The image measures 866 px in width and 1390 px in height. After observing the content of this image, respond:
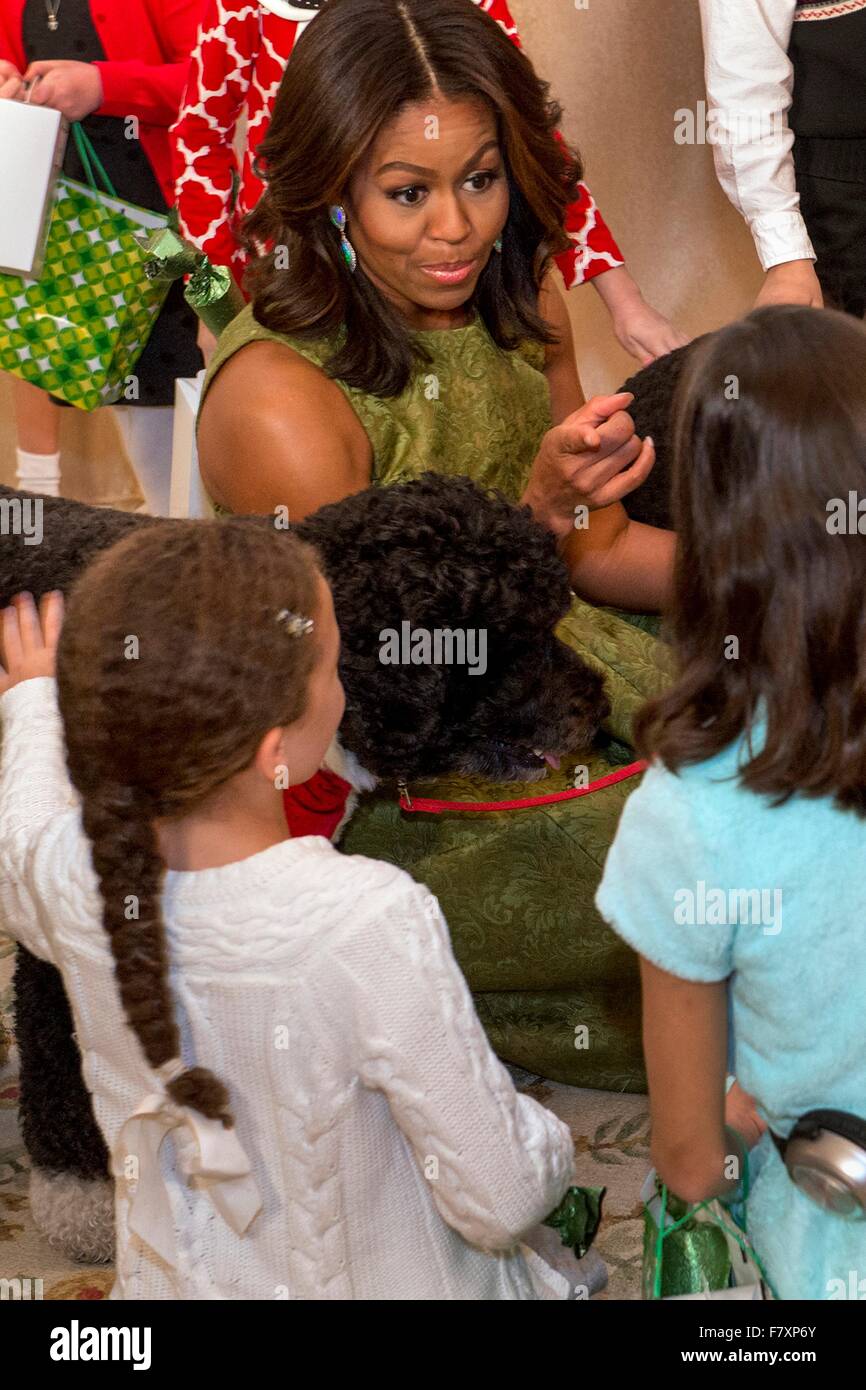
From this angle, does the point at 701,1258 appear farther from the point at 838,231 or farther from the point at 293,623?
the point at 838,231

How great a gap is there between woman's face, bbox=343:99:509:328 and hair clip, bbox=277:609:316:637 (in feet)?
3.01

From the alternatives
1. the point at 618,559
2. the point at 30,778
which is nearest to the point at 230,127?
the point at 618,559

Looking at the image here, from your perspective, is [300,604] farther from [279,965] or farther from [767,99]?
[767,99]

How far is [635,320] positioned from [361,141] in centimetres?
93

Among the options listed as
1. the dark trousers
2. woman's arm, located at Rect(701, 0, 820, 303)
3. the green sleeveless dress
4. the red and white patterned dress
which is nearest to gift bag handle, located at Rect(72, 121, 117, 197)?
the red and white patterned dress

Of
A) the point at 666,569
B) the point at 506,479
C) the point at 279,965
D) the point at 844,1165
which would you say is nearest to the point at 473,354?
the point at 506,479

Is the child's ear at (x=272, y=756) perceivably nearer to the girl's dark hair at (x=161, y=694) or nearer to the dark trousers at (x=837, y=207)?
the girl's dark hair at (x=161, y=694)

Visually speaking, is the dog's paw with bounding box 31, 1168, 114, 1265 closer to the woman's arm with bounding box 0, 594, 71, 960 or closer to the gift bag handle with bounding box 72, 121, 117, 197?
the woman's arm with bounding box 0, 594, 71, 960

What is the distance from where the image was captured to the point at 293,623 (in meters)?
1.12

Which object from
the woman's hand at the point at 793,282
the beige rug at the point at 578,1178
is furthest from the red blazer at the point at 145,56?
the beige rug at the point at 578,1178

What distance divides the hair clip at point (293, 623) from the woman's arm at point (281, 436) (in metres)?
0.74

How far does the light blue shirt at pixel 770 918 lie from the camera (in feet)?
3.34

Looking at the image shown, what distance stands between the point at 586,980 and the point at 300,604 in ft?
2.74

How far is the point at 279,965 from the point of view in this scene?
111cm
